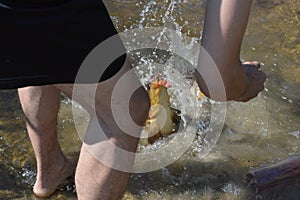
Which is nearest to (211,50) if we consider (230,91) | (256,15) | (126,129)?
(230,91)

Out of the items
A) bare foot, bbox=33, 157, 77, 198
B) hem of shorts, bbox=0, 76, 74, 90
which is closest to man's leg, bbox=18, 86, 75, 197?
bare foot, bbox=33, 157, 77, 198

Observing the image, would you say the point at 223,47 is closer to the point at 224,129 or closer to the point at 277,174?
the point at 277,174

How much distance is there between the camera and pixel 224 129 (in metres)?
2.71

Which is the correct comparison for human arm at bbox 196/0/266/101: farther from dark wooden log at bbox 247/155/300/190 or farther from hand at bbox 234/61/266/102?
dark wooden log at bbox 247/155/300/190

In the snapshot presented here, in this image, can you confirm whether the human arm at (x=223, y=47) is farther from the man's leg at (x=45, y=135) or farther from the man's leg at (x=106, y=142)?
the man's leg at (x=45, y=135)

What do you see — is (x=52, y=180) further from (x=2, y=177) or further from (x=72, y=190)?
(x=2, y=177)

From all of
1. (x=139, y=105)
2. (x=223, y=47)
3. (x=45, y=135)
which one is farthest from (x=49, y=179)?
(x=223, y=47)

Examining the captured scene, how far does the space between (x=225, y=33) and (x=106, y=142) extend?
1.67 ft

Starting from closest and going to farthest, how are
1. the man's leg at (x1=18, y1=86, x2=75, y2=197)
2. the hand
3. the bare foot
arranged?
the hand → the man's leg at (x1=18, y1=86, x2=75, y2=197) → the bare foot

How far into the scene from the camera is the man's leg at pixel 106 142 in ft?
5.52

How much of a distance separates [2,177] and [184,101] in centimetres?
97

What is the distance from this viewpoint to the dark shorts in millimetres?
1508

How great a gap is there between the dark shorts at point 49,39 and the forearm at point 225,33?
0.26 metres

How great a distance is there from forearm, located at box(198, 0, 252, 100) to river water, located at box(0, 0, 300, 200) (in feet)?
2.84
